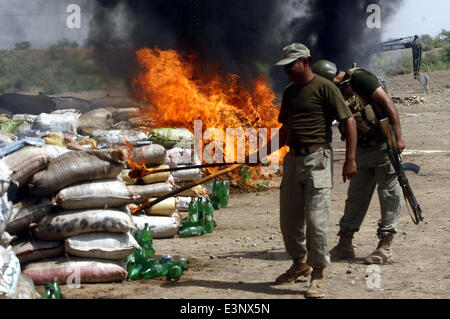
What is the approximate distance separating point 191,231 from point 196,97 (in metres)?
4.83

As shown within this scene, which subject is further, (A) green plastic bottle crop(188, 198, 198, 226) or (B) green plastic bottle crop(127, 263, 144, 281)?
(A) green plastic bottle crop(188, 198, 198, 226)

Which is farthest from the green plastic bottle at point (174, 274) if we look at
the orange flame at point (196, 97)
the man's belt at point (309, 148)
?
the orange flame at point (196, 97)

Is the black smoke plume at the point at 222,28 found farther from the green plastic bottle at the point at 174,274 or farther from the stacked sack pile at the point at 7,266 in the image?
the stacked sack pile at the point at 7,266

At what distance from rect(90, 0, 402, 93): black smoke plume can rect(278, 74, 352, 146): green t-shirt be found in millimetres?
9764

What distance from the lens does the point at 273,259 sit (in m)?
5.87

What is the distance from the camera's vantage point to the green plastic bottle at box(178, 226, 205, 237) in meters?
7.11

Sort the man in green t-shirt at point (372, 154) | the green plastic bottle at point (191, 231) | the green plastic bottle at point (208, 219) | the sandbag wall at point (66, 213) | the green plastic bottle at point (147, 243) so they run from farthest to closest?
the green plastic bottle at point (208, 219), the green plastic bottle at point (191, 231), the green plastic bottle at point (147, 243), the man in green t-shirt at point (372, 154), the sandbag wall at point (66, 213)

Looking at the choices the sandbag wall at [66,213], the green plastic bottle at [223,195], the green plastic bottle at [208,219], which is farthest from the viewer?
the green plastic bottle at [223,195]

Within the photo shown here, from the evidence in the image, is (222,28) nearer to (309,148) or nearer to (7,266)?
(309,148)

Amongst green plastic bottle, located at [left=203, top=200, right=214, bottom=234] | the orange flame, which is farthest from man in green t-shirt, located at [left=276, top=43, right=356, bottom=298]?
the orange flame

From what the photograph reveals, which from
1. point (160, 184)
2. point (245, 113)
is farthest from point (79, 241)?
point (245, 113)

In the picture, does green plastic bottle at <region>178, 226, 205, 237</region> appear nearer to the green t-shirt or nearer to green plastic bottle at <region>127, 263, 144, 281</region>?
green plastic bottle at <region>127, 263, 144, 281</region>

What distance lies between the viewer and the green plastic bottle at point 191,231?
280 inches

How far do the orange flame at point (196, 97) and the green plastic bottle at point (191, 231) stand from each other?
3831mm
